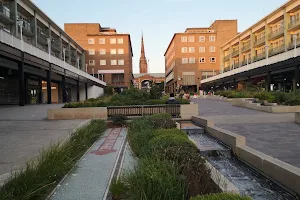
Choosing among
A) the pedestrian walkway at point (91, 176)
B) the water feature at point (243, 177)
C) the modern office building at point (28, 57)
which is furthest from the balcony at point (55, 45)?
the water feature at point (243, 177)

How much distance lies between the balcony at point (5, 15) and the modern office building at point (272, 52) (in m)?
32.2

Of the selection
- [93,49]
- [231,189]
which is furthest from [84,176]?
[93,49]

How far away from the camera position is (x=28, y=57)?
26547mm

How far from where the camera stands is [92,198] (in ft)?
14.2

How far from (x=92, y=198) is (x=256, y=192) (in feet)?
9.33

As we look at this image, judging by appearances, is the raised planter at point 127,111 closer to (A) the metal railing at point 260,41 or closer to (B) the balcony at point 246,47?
(A) the metal railing at point 260,41

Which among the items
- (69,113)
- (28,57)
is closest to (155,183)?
(69,113)

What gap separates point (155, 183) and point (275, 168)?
269 centimetres

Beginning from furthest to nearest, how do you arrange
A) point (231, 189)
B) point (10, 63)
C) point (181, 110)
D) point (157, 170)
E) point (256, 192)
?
point (10, 63) → point (181, 110) → point (256, 192) → point (157, 170) → point (231, 189)

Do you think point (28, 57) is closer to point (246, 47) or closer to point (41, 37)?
point (41, 37)

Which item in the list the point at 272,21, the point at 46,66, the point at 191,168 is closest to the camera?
the point at 191,168

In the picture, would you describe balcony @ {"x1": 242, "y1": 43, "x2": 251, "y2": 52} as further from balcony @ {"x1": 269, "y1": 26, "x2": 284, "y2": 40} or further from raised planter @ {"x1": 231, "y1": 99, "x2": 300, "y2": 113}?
raised planter @ {"x1": 231, "y1": 99, "x2": 300, "y2": 113}

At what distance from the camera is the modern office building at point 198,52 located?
87500 millimetres

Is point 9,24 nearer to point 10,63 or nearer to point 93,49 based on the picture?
point 10,63
